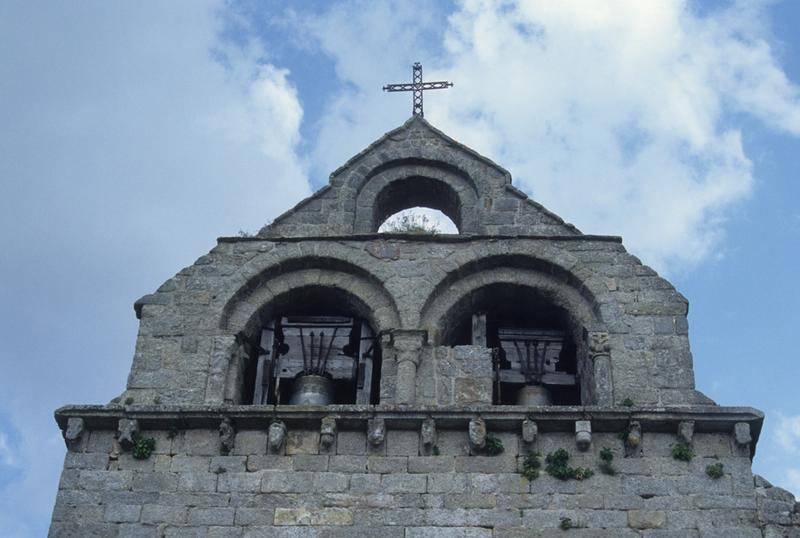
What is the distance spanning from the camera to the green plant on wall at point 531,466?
15141 mm

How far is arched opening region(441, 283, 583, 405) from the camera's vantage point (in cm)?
1734

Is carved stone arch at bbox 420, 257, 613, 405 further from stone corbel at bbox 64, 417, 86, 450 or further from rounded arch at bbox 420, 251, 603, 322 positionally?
stone corbel at bbox 64, 417, 86, 450

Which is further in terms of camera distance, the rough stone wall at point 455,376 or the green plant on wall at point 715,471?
the rough stone wall at point 455,376

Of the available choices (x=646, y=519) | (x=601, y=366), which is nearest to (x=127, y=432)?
(x=601, y=366)

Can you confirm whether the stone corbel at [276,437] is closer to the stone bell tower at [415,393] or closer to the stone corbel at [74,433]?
the stone bell tower at [415,393]

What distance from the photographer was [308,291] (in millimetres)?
17766

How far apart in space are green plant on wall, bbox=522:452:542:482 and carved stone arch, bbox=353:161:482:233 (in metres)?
4.16

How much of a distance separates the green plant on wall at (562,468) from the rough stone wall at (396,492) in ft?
0.24

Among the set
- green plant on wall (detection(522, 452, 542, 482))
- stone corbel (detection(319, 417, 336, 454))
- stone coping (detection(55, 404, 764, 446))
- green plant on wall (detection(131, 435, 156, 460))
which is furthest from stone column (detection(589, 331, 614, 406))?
green plant on wall (detection(131, 435, 156, 460))

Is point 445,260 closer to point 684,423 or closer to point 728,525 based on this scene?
point 684,423

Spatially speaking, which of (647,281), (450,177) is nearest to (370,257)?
(450,177)

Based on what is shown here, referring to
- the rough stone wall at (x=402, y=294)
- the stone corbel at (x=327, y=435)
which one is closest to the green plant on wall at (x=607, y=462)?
the rough stone wall at (x=402, y=294)

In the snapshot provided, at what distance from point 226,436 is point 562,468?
3.49 metres

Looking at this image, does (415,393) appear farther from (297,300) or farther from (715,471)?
(715,471)
